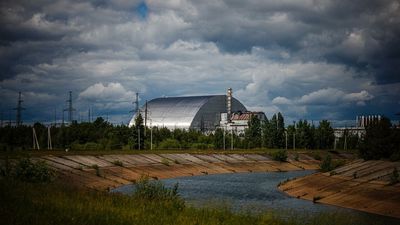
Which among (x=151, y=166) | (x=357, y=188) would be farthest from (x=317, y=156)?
(x=357, y=188)

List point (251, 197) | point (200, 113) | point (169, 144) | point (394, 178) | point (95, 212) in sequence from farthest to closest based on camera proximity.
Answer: point (200, 113), point (169, 144), point (251, 197), point (394, 178), point (95, 212)

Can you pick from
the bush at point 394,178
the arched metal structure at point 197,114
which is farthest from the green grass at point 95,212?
the arched metal structure at point 197,114

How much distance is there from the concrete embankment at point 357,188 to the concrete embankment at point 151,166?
79.4 ft

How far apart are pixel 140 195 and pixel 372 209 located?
23100mm

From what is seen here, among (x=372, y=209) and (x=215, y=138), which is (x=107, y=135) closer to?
(x=215, y=138)

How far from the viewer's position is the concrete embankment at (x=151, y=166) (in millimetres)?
68438

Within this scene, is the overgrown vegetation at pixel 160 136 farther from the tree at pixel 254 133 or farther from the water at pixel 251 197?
the water at pixel 251 197

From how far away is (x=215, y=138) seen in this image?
522 ft

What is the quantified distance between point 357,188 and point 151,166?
4332 cm

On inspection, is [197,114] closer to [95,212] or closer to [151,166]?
[151,166]

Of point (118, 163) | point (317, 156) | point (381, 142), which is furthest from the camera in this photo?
point (317, 156)

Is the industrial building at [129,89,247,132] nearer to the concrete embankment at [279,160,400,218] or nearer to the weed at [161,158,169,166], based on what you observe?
the weed at [161,158,169,166]

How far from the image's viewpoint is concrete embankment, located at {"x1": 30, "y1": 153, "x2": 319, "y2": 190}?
68.4 metres

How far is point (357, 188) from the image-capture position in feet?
173
